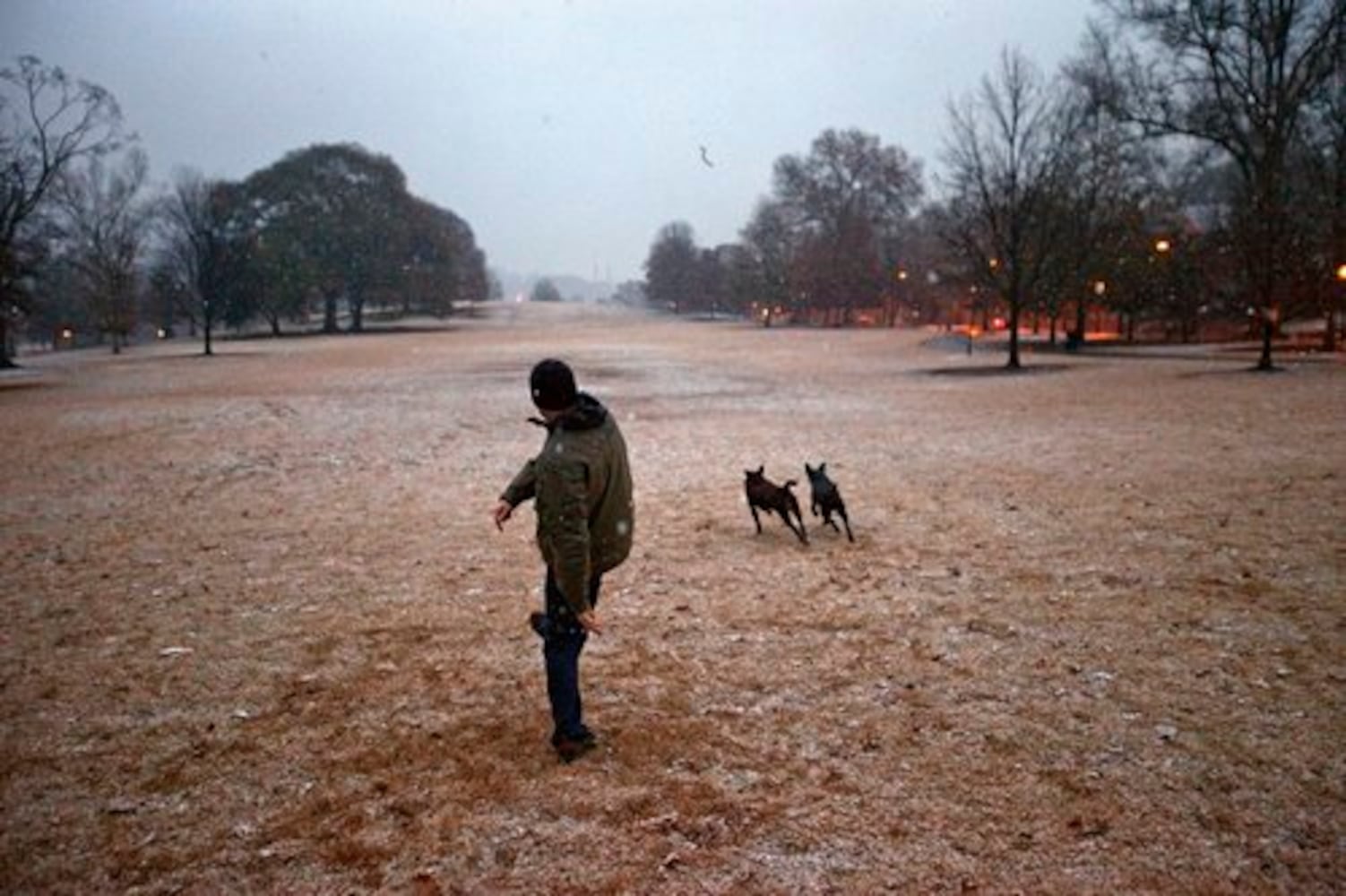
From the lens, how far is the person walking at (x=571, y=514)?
3.79 m

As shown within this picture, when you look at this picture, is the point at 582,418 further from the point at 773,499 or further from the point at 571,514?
the point at 773,499

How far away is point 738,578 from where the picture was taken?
22.8ft

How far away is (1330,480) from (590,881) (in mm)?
10522

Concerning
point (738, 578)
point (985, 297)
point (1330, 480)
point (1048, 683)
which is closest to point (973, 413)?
point (1330, 480)

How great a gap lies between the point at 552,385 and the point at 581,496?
54 cm

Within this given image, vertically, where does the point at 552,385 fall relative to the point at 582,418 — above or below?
above

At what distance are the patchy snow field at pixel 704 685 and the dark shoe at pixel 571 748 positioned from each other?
0.10 metres

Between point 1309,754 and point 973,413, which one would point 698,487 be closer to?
point 1309,754

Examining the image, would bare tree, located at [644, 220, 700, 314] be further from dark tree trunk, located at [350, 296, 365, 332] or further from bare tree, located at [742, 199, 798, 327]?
dark tree trunk, located at [350, 296, 365, 332]

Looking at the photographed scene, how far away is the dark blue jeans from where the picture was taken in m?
3.97

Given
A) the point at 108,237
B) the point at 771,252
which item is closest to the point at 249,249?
the point at 108,237

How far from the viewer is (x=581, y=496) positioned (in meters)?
3.79

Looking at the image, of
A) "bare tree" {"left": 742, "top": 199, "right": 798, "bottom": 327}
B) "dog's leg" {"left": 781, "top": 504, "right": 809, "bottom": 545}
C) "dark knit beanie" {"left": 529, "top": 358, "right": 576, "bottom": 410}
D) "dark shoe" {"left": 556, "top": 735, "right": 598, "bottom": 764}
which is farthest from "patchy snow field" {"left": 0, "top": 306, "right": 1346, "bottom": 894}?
"bare tree" {"left": 742, "top": 199, "right": 798, "bottom": 327}

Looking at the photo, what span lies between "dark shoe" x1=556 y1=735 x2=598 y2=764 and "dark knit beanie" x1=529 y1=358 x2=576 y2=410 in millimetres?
1730
